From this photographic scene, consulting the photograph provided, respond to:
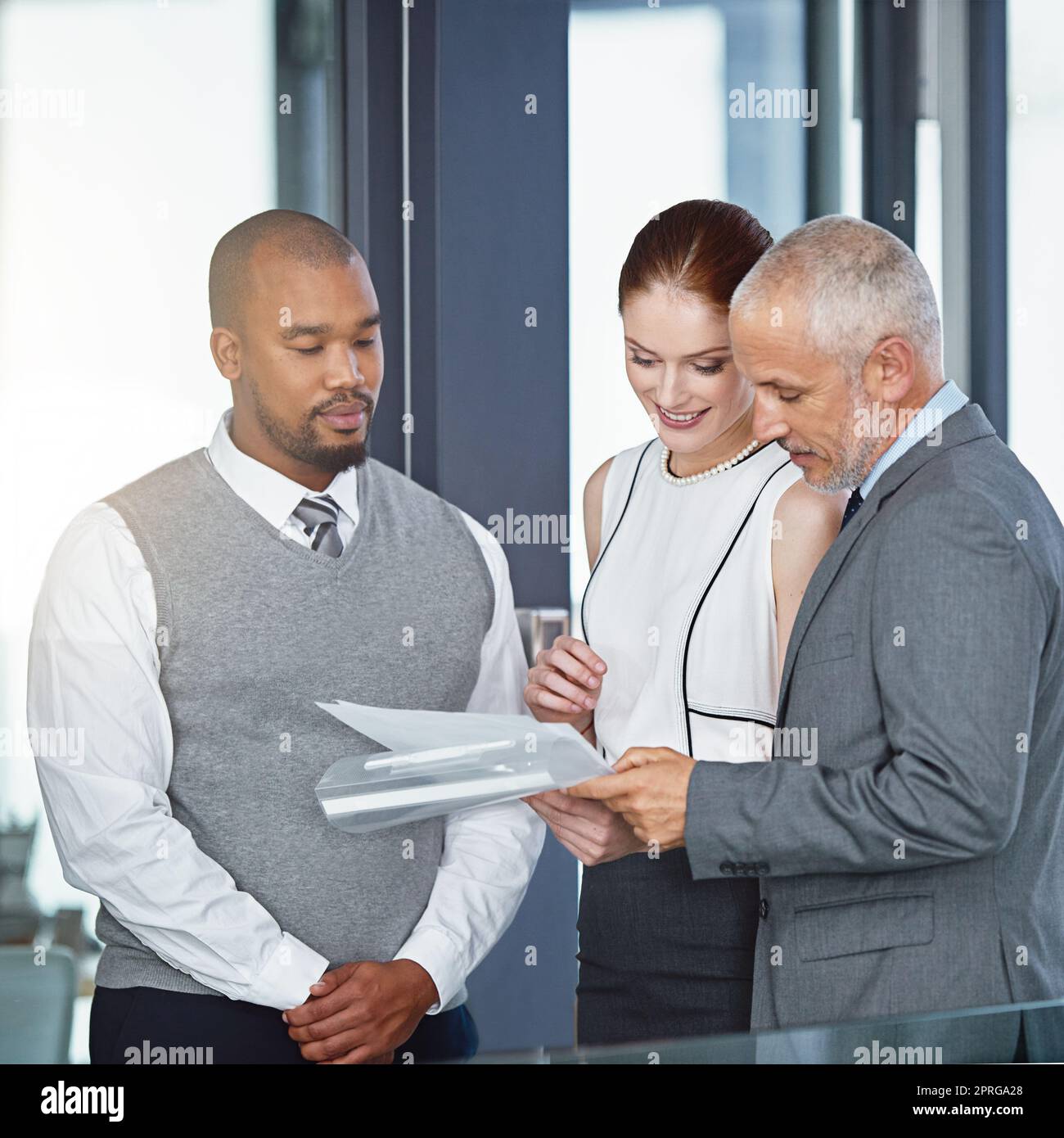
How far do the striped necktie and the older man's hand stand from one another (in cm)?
57

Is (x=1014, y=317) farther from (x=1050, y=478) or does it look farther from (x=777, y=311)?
(x=777, y=311)

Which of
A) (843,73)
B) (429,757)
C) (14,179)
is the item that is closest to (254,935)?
(429,757)

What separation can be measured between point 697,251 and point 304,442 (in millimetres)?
599

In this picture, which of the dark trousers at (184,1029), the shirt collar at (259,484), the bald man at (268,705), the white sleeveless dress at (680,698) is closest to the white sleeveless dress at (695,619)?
the white sleeveless dress at (680,698)

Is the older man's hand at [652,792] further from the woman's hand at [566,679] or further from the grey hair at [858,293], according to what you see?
the grey hair at [858,293]

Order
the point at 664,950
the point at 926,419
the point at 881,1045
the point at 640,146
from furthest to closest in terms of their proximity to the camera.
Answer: the point at 640,146, the point at 664,950, the point at 926,419, the point at 881,1045

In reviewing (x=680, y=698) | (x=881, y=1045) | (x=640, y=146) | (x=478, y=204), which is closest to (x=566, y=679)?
(x=680, y=698)

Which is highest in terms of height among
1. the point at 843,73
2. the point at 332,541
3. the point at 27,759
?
the point at 843,73

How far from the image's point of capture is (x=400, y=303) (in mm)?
2258

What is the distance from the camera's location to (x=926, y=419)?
1438 millimetres

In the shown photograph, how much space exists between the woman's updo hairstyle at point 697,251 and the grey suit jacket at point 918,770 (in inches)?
16.6

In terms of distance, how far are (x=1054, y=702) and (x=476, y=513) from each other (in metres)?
1.13

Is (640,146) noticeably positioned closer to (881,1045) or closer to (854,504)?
(854,504)

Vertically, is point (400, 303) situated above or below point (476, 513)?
above
